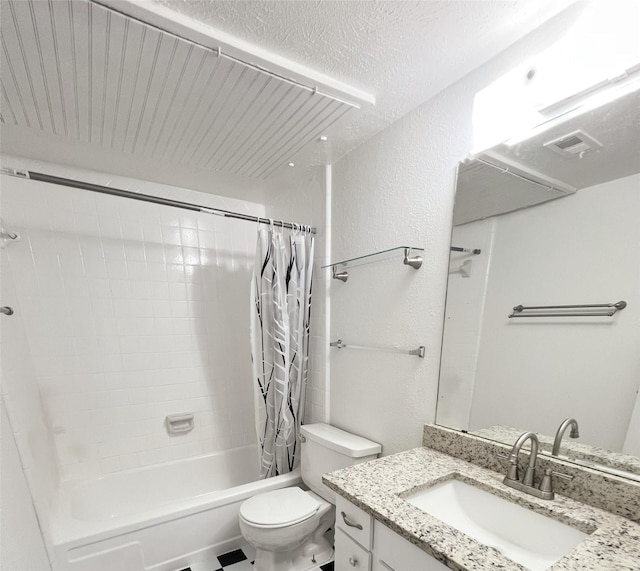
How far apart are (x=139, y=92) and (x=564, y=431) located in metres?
1.94

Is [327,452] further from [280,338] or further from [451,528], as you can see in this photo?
[451,528]

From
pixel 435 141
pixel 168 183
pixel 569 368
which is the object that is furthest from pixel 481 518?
pixel 168 183

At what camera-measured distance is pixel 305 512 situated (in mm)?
1384

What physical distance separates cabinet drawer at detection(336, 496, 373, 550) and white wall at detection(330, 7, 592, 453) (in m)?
0.48

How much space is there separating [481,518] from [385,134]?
1.59m

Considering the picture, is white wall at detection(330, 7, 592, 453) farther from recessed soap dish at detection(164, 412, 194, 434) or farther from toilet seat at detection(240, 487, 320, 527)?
recessed soap dish at detection(164, 412, 194, 434)

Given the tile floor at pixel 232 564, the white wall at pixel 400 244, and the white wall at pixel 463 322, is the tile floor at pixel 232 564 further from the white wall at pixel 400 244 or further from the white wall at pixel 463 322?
the white wall at pixel 463 322

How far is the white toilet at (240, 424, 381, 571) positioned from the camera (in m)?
1.32

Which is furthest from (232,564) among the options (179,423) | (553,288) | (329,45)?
(329,45)

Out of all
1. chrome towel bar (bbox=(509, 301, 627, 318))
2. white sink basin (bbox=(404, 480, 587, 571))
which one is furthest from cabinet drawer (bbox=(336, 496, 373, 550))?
chrome towel bar (bbox=(509, 301, 627, 318))

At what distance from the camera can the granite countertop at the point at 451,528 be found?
0.61 metres

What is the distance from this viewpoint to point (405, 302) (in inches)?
54.0

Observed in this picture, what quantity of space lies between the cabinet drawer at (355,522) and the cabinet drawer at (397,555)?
0.09 feet

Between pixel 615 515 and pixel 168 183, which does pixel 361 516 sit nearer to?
pixel 615 515
